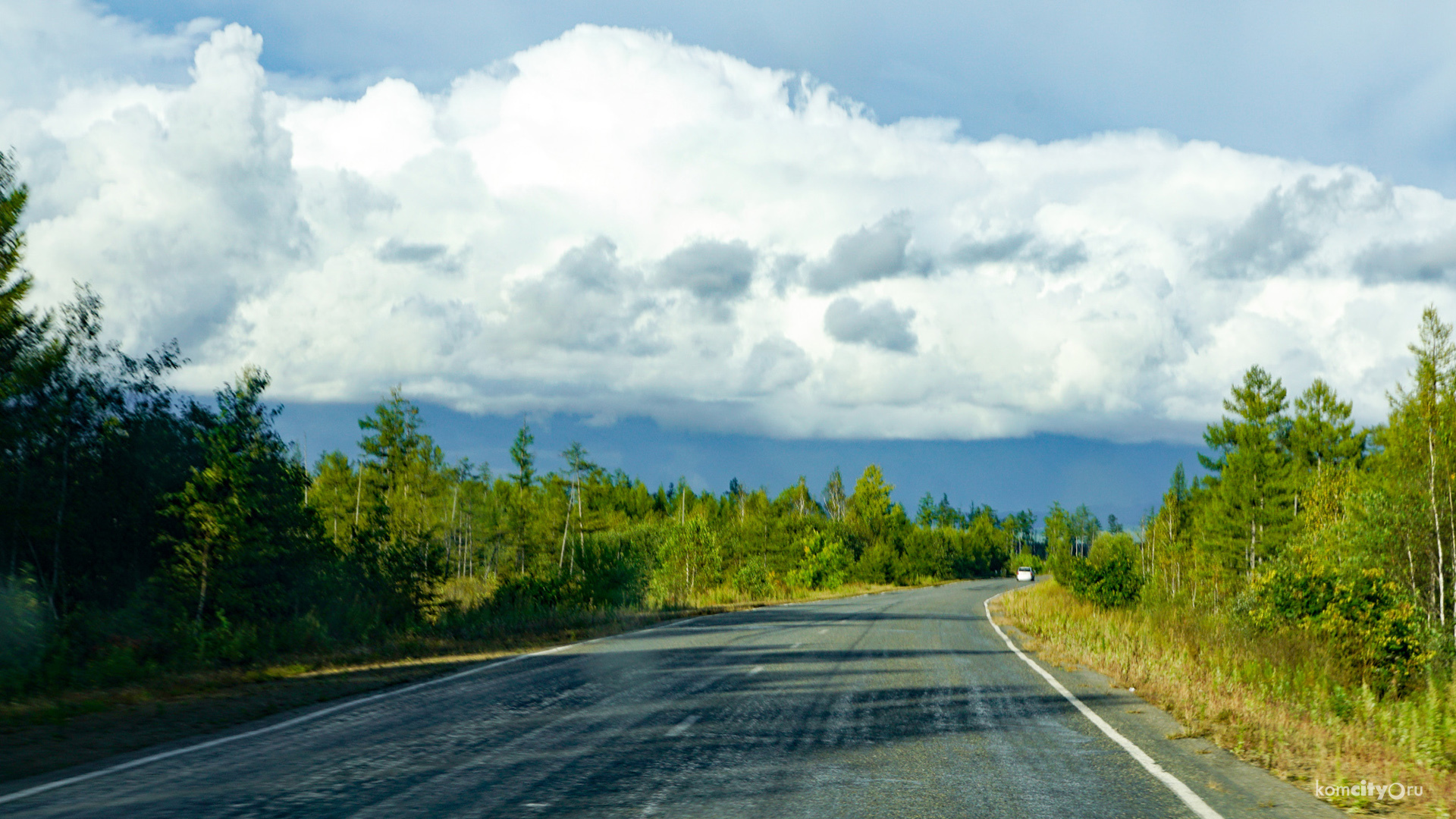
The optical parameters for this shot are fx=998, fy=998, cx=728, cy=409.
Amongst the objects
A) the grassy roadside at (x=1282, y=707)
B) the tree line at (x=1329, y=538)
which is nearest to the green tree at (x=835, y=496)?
the tree line at (x=1329, y=538)

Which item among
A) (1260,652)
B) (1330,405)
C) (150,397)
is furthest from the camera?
(1330,405)

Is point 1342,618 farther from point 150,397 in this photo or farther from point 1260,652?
point 150,397

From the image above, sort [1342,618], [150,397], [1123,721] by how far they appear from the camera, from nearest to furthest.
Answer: [1123,721] → [1342,618] → [150,397]

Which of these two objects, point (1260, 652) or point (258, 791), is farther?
point (1260, 652)

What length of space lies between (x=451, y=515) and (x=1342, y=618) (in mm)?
72860

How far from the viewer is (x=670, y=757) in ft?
26.5

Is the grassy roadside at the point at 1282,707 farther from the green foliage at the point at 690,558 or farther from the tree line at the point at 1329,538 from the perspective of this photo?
the green foliage at the point at 690,558

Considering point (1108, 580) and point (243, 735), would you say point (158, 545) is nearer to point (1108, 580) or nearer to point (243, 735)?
point (243, 735)

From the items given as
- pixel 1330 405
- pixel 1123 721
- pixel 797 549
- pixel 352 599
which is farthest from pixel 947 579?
pixel 1123 721

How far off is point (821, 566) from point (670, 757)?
216ft

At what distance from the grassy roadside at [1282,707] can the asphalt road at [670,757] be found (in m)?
0.93

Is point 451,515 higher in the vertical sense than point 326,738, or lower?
higher

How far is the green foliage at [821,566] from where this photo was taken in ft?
230

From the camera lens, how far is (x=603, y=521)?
4146 inches
